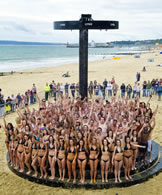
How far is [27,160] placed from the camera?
6.64 metres

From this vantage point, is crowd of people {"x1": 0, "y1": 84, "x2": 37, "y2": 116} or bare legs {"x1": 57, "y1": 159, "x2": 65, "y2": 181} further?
crowd of people {"x1": 0, "y1": 84, "x2": 37, "y2": 116}

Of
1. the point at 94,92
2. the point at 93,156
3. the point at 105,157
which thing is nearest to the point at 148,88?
the point at 94,92

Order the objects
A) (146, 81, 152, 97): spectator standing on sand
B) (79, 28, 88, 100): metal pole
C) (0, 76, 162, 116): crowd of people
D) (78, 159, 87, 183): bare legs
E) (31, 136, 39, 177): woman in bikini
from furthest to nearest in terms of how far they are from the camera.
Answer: (146, 81, 152, 97): spectator standing on sand → (0, 76, 162, 116): crowd of people → (79, 28, 88, 100): metal pole → (31, 136, 39, 177): woman in bikini → (78, 159, 87, 183): bare legs

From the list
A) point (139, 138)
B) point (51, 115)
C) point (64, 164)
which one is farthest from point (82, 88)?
point (64, 164)

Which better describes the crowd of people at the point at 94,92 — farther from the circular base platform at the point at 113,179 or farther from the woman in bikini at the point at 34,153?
the woman in bikini at the point at 34,153

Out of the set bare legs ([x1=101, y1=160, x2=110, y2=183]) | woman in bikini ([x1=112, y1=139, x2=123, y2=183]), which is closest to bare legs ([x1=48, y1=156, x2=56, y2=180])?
bare legs ([x1=101, y1=160, x2=110, y2=183])

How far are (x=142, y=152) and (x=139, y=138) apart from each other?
448 mm

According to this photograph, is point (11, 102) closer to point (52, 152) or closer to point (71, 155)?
point (52, 152)

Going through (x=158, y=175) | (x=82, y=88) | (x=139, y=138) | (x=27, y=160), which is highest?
(x=82, y=88)

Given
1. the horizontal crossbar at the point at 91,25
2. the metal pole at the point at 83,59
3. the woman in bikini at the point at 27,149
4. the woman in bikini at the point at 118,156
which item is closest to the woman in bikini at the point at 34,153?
the woman in bikini at the point at 27,149

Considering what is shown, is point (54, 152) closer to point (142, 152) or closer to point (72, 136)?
point (72, 136)

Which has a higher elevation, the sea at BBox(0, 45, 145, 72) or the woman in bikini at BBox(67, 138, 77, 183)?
the sea at BBox(0, 45, 145, 72)

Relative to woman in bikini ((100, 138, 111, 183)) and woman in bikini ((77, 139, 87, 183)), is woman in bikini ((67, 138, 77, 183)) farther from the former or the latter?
woman in bikini ((100, 138, 111, 183))

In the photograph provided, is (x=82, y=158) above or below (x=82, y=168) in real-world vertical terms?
above
